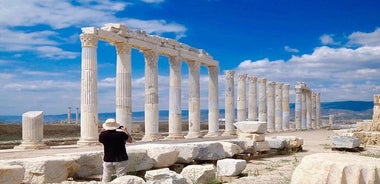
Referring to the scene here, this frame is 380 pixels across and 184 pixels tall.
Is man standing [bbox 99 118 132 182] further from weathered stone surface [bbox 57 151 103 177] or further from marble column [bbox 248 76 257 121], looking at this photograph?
marble column [bbox 248 76 257 121]

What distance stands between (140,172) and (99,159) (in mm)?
1357

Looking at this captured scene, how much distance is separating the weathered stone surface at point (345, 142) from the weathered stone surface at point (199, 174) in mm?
10536

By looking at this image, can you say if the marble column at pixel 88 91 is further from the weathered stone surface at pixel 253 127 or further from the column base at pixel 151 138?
the weathered stone surface at pixel 253 127

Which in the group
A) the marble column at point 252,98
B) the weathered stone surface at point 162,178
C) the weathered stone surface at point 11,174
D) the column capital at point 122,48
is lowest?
the weathered stone surface at point 162,178

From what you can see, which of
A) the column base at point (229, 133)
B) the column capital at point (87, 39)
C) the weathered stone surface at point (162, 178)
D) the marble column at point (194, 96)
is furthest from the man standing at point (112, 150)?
the column base at point (229, 133)

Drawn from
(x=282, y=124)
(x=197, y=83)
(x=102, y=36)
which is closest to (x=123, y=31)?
(x=102, y=36)

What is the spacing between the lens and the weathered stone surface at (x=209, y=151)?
16047 mm

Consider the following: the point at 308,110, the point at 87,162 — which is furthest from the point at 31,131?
the point at 308,110

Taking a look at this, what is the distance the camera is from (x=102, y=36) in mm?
24156

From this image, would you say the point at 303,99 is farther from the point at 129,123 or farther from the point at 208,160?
the point at 208,160

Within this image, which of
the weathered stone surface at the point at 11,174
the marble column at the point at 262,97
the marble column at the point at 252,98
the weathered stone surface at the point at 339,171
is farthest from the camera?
the marble column at the point at 262,97

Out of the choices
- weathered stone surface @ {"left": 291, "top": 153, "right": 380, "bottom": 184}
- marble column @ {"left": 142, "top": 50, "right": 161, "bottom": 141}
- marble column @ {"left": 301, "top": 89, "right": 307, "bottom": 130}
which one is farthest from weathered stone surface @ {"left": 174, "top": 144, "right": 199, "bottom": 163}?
marble column @ {"left": 301, "top": 89, "right": 307, "bottom": 130}

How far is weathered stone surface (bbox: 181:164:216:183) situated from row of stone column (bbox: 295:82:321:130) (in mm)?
42884

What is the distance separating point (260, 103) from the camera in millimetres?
45312
